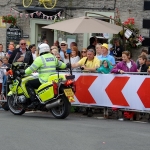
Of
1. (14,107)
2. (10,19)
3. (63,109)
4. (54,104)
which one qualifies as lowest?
(14,107)

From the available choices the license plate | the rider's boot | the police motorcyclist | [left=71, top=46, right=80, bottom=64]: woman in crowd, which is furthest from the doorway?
the license plate

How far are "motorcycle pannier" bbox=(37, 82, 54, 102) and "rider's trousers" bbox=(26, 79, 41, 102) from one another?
0.71 feet

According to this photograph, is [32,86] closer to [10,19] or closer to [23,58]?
[23,58]

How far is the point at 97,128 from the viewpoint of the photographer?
11.9m

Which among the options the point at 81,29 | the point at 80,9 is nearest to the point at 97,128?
the point at 81,29

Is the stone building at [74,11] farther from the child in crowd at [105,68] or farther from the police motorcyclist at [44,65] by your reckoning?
the police motorcyclist at [44,65]

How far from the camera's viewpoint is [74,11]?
22859 mm

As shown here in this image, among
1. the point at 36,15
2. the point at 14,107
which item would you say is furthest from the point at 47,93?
the point at 36,15

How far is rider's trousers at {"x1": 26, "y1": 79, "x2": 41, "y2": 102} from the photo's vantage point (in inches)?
548

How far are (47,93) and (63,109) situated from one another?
565 mm

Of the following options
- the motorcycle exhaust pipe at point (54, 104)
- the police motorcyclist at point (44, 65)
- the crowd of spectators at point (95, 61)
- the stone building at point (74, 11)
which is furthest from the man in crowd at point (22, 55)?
the stone building at point (74, 11)

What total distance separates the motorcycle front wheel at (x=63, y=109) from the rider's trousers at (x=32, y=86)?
2.02ft

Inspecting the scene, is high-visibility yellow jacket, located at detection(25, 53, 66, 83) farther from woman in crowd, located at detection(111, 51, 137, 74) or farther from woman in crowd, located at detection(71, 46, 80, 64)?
woman in crowd, located at detection(71, 46, 80, 64)

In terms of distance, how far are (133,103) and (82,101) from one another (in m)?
1.63
